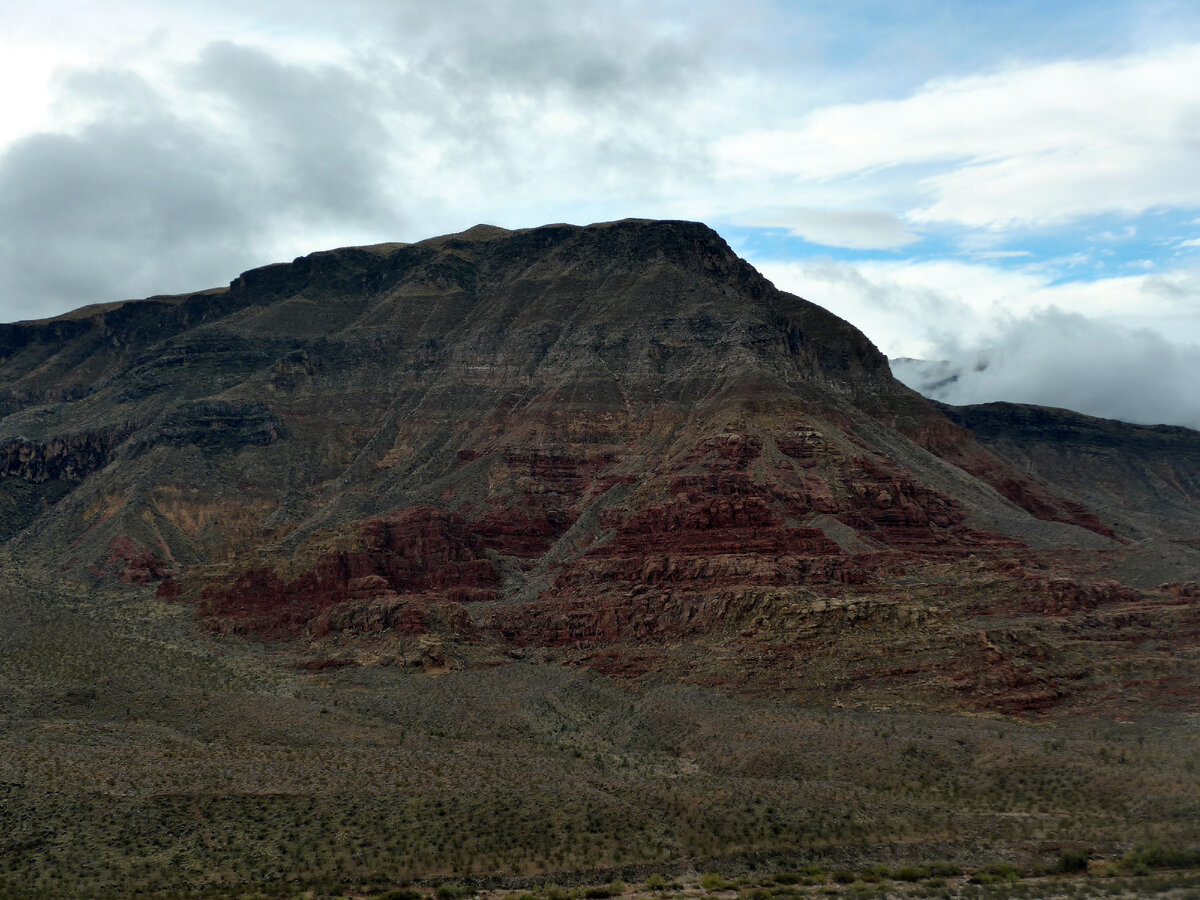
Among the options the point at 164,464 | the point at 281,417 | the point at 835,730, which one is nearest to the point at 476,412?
the point at 281,417

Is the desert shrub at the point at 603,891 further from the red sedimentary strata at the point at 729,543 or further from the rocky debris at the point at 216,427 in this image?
the rocky debris at the point at 216,427

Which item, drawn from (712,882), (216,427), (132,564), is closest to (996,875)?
(712,882)

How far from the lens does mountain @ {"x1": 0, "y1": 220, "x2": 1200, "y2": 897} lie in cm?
7594

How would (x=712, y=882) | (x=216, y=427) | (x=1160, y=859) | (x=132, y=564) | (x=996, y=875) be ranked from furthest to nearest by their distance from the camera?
(x=216, y=427)
(x=132, y=564)
(x=996, y=875)
(x=712, y=882)
(x=1160, y=859)

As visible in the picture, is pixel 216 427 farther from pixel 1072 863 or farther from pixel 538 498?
pixel 1072 863

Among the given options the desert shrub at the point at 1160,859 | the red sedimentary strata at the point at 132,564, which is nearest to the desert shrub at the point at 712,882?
the desert shrub at the point at 1160,859

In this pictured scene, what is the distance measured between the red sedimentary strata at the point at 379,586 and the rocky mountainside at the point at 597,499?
333 millimetres

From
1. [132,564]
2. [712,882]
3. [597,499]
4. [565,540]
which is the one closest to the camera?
[712,882]

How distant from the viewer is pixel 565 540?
121125 mm

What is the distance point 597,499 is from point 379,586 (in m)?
30.7

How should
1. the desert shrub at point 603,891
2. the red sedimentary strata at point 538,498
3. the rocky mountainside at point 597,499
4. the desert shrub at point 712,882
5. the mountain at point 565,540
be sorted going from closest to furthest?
the desert shrub at point 603,891 < the desert shrub at point 712,882 < the mountain at point 565,540 < the rocky mountainside at point 597,499 < the red sedimentary strata at point 538,498

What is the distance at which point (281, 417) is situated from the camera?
16800 centimetres

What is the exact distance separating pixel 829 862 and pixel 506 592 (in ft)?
222

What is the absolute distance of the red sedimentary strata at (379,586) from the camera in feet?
333
